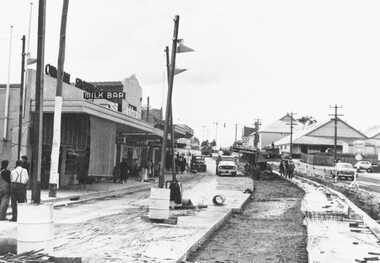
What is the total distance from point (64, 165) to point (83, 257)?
60.3ft

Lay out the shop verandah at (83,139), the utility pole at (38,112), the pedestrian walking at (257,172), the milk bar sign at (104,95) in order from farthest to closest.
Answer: the pedestrian walking at (257,172)
the milk bar sign at (104,95)
the shop verandah at (83,139)
the utility pole at (38,112)

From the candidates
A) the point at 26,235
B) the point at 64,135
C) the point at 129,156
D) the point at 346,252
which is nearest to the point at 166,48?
the point at 64,135

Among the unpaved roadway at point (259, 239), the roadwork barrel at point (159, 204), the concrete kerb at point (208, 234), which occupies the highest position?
the roadwork barrel at point (159, 204)

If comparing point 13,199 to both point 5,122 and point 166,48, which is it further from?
point 5,122

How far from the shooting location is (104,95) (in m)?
34.7

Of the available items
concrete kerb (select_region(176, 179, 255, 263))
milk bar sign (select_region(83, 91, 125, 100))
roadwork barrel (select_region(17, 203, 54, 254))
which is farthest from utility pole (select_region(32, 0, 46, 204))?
milk bar sign (select_region(83, 91, 125, 100))

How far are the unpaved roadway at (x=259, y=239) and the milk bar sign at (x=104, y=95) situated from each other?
16.6 m

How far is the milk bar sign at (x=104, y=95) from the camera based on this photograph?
107ft

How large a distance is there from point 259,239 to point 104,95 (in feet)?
79.7

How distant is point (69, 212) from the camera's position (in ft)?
52.4

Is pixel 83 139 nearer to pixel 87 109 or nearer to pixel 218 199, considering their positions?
pixel 87 109

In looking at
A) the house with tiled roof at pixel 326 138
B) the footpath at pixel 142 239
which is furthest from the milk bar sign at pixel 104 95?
the house with tiled roof at pixel 326 138

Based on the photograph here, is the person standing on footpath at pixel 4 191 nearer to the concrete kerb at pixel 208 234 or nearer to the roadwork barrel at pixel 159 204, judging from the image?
the roadwork barrel at pixel 159 204

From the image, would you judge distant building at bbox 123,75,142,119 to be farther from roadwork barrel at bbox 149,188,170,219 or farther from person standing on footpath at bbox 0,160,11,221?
roadwork barrel at bbox 149,188,170,219
